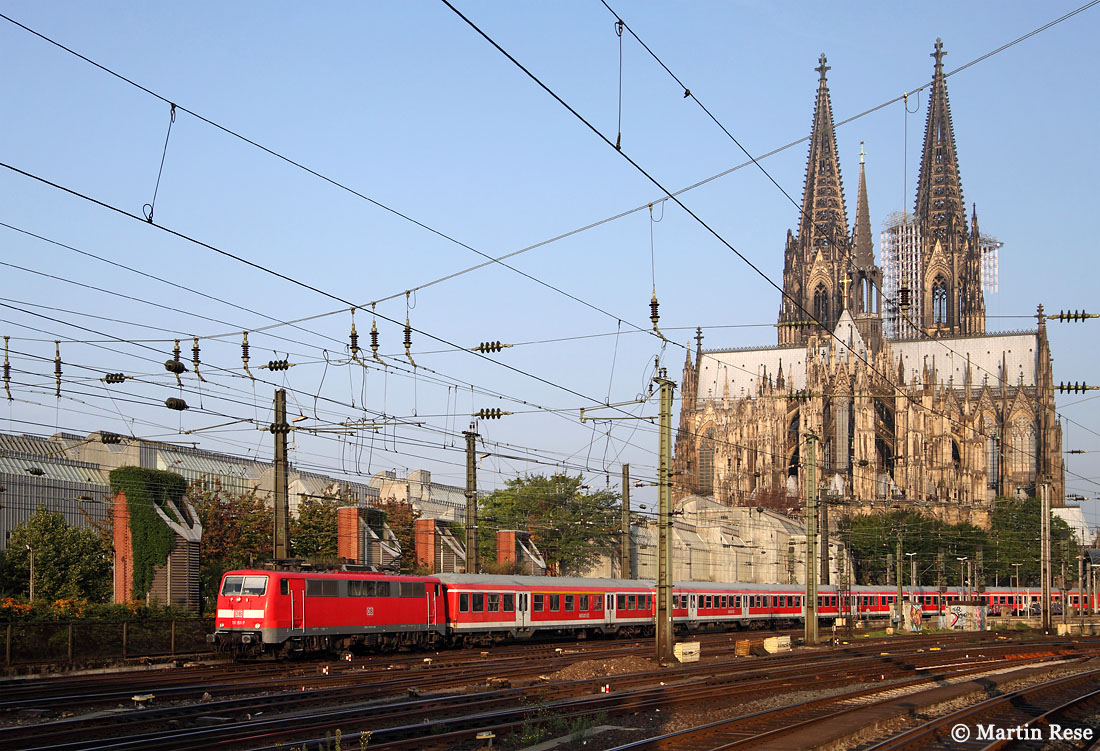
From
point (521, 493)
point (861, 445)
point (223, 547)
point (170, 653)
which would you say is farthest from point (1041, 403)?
point (170, 653)

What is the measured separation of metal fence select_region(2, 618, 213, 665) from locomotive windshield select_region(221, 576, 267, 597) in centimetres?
296

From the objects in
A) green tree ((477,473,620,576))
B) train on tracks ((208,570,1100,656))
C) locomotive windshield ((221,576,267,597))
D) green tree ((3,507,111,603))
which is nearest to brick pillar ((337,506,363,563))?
green tree ((3,507,111,603))

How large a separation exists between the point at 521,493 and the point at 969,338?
342 ft

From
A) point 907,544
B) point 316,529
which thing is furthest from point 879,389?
point 316,529

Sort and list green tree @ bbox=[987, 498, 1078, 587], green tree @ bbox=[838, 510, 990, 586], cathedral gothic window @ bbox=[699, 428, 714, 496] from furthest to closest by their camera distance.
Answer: cathedral gothic window @ bbox=[699, 428, 714, 496] < green tree @ bbox=[987, 498, 1078, 587] < green tree @ bbox=[838, 510, 990, 586]

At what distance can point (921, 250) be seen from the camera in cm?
17775

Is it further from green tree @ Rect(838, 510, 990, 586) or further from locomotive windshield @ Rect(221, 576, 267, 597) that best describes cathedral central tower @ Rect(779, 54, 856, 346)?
locomotive windshield @ Rect(221, 576, 267, 597)

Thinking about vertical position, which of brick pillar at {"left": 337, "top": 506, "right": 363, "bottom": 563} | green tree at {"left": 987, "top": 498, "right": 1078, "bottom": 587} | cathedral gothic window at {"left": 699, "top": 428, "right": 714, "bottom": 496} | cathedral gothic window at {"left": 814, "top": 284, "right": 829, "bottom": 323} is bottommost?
green tree at {"left": 987, "top": 498, "right": 1078, "bottom": 587}

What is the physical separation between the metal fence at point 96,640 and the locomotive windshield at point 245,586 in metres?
2.96

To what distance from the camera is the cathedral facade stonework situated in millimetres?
144250

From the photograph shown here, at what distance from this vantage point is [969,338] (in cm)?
16312

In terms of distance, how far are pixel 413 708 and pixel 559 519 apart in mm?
58022

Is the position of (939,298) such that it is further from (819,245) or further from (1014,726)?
(1014,726)

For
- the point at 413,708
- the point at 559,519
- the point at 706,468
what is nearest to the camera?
the point at 413,708
